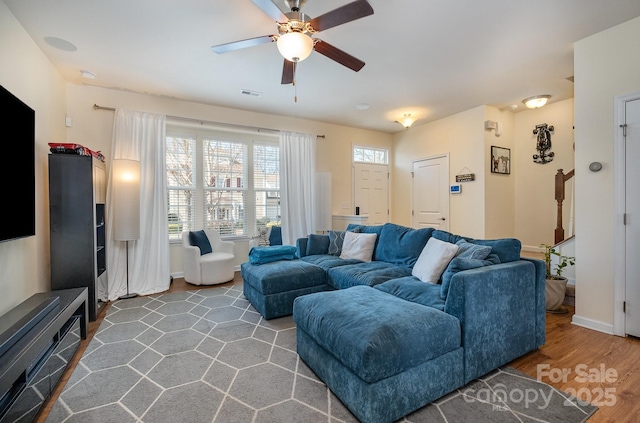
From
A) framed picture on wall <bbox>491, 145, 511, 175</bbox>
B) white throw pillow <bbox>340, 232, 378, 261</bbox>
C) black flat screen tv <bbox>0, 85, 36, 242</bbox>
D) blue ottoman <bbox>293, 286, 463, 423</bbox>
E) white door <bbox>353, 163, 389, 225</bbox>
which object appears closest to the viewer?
blue ottoman <bbox>293, 286, 463, 423</bbox>

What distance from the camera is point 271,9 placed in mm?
1875

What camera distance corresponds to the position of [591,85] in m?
2.75

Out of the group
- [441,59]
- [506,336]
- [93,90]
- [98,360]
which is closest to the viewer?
[506,336]

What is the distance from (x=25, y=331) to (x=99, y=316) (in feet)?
5.30

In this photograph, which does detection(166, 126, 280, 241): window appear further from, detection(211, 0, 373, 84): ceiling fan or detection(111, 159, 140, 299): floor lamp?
detection(211, 0, 373, 84): ceiling fan

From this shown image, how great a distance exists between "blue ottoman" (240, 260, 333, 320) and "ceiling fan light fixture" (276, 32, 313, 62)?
204cm

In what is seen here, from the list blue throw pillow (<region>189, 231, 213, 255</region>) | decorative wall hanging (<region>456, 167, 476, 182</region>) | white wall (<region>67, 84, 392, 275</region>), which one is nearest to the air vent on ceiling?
white wall (<region>67, 84, 392, 275</region>)

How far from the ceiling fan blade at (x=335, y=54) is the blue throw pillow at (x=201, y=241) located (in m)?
3.27

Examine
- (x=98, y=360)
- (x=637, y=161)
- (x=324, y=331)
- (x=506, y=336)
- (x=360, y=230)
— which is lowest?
(x=98, y=360)

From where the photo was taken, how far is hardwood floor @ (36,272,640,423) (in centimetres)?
169

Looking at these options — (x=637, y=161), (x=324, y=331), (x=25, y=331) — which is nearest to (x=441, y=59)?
(x=637, y=161)

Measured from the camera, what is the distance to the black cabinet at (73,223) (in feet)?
9.57

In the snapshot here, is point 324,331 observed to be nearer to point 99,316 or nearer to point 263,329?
point 263,329

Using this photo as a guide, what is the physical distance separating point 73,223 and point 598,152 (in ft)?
17.2
